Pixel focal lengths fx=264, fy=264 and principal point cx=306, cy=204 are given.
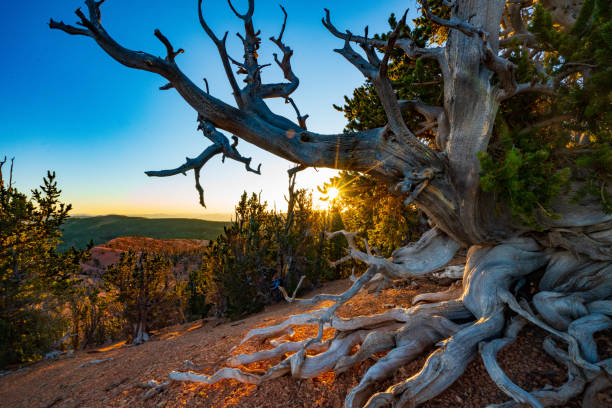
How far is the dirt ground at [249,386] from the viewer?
2373 millimetres

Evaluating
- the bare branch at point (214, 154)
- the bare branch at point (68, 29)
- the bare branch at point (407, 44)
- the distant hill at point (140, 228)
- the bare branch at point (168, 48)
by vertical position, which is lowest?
the distant hill at point (140, 228)

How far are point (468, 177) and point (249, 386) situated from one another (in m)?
3.74

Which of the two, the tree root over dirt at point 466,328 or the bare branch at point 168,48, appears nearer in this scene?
the tree root over dirt at point 466,328

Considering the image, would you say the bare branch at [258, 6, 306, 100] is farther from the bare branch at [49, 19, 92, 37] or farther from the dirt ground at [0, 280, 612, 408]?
the dirt ground at [0, 280, 612, 408]

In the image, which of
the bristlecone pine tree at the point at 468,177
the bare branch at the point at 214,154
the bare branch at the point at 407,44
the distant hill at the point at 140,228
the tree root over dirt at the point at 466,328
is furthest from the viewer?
the distant hill at the point at 140,228

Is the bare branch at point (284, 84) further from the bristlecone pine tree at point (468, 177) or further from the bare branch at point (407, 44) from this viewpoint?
A: the bare branch at point (407, 44)

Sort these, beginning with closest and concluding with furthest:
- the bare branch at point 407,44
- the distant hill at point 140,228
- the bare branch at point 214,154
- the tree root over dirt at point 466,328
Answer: the tree root over dirt at point 466,328 < the bare branch at point 214,154 < the bare branch at point 407,44 < the distant hill at point 140,228

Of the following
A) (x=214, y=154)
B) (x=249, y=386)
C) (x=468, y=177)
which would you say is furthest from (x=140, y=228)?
(x=468, y=177)

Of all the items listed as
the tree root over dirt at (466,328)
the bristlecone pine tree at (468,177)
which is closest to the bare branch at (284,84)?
the bristlecone pine tree at (468,177)

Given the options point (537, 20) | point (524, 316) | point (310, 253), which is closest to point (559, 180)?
point (524, 316)

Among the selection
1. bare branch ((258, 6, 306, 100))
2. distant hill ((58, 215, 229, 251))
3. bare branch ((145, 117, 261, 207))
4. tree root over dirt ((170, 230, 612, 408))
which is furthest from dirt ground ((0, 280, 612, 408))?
distant hill ((58, 215, 229, 251))

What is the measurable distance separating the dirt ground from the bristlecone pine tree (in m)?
0.13

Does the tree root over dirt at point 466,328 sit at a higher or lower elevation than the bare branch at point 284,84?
lower

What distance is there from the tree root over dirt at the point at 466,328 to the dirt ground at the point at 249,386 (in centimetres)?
10
